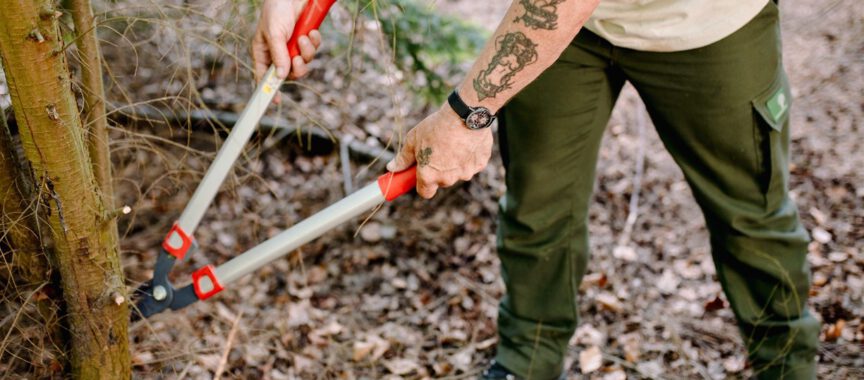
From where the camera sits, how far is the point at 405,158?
1.77 m

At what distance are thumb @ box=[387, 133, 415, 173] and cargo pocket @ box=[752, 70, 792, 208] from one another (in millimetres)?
865

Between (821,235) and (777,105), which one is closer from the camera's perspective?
(777,105)

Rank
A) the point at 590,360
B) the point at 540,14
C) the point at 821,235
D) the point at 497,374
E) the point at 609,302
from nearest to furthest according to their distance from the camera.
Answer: the point at 540,14 → the point at 497,374 → the point at 590,360 → the point at 609,302 → the point at 821,235

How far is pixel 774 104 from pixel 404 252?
1.61m

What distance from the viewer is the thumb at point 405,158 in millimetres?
1738

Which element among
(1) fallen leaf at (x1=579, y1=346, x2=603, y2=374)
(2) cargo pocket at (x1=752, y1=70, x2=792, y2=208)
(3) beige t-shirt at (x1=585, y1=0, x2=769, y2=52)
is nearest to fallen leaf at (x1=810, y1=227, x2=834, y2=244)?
(1) fallen leaf at (x1=579, y1=346, x2=603, y2=374)

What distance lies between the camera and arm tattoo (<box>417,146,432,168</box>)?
1.70 metres

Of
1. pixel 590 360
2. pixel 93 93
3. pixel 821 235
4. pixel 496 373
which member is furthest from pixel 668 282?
pixel 93 93

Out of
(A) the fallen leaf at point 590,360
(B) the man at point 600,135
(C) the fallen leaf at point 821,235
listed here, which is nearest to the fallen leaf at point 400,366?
(B) the man at point 600,135

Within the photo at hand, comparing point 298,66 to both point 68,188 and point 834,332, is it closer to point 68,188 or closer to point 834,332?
point 68,188

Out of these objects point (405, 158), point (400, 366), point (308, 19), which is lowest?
point (400, 366)

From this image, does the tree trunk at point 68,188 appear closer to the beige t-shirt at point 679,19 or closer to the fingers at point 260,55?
the fingers at point 260,55

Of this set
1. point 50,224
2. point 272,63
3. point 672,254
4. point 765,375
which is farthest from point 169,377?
point 672,254

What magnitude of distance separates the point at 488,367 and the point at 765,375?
863 mm
